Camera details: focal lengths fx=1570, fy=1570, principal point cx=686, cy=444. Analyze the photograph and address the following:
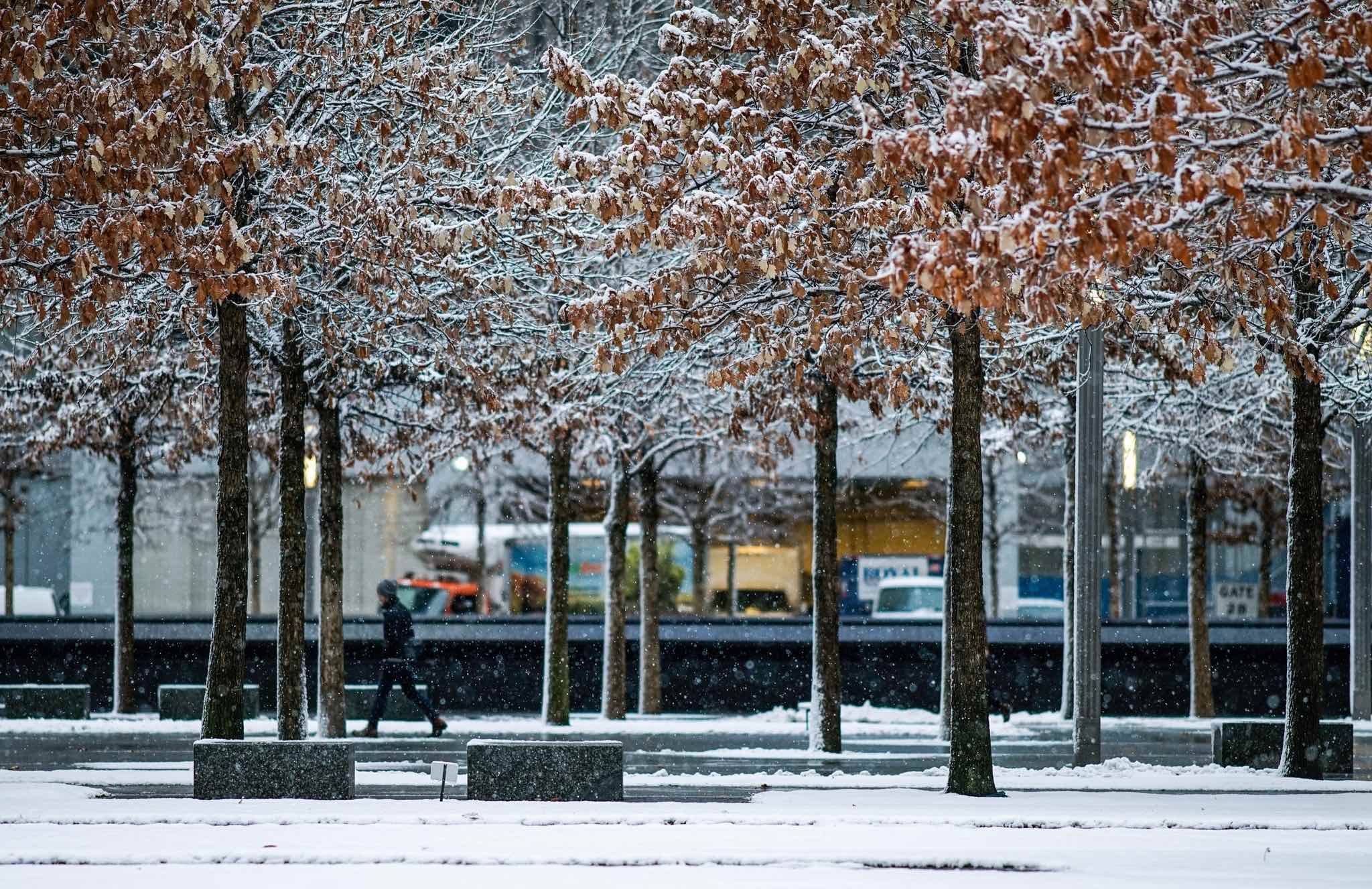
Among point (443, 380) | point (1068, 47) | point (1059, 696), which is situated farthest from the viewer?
point (1059, 696)

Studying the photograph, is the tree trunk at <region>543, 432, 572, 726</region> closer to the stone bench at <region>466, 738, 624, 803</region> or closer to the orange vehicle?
the stone bench at <region>466, 738, 624, 803</region>

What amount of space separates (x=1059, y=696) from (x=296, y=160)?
16.6 m

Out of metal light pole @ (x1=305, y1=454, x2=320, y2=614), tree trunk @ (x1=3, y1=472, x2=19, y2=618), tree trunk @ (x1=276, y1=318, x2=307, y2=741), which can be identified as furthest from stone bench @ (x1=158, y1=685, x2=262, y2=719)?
tree trunk @ (x1=3, y1=472, x2=19, y2=618)

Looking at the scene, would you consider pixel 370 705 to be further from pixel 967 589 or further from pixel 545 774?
pixel 967 589

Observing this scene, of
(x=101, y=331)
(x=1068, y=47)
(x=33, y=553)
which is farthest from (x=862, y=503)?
(x=1068, y=47)

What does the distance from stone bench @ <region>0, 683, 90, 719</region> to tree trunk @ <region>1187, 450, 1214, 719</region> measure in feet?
52.0

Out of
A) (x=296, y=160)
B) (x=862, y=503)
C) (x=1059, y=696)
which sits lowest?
(x=1059, y=696)

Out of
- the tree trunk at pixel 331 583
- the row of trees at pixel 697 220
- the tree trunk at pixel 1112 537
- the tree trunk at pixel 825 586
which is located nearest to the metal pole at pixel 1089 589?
the row of trees at pixel 697 220

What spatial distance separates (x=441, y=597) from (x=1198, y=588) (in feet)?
70.7

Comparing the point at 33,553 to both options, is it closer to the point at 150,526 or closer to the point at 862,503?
the point at 150,526

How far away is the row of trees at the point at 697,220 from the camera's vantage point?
893 centimetres

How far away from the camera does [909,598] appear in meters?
33.7

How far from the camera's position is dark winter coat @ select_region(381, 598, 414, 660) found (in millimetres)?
18781

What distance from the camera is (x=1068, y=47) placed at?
819 cm
